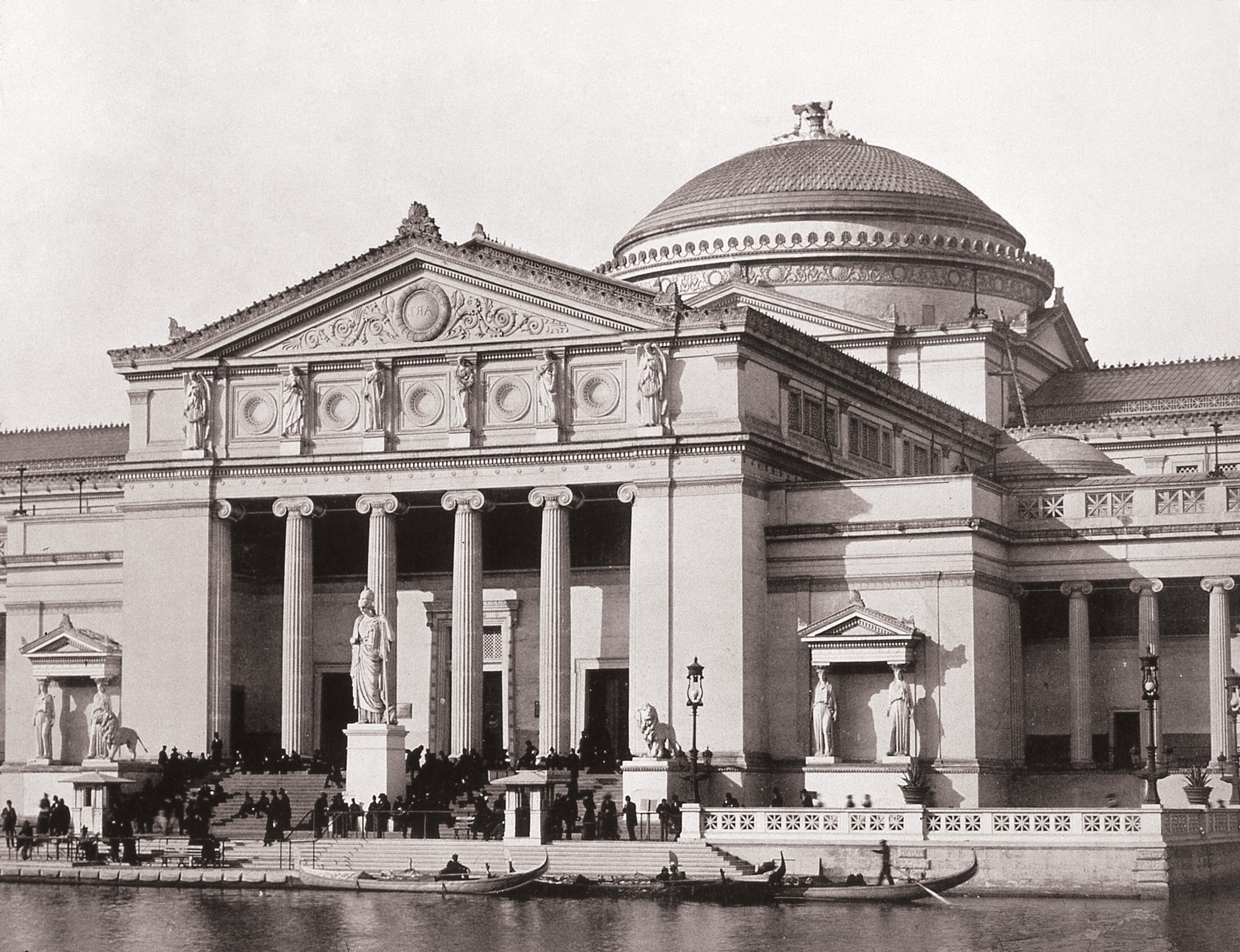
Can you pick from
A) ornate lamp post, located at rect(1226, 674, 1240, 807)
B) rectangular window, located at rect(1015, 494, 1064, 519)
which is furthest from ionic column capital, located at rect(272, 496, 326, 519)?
ornate lamp post, located at rect(1226, 674, 1240, 807)

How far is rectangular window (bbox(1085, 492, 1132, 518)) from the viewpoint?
75938 mm

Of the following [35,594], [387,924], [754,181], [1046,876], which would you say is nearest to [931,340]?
[754,181]

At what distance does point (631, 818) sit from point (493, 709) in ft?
60.6

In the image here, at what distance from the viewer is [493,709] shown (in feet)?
267

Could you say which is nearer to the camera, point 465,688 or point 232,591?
point 465,688

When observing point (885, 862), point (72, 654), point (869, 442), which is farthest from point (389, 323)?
point (885, 862)

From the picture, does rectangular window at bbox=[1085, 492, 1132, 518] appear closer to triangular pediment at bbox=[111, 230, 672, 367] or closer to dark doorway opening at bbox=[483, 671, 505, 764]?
triangular pediment at bbox=[111, 230, 672, 367]

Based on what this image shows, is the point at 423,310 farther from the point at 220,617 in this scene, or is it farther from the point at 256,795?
the point at 256,795

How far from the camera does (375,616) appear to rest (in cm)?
6838

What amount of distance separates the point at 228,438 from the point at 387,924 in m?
31.4

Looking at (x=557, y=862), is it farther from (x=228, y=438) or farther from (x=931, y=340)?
(x=931, y=340)

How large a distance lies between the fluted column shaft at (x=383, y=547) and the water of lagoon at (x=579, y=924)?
1941 centimetres

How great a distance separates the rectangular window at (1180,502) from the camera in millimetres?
75000

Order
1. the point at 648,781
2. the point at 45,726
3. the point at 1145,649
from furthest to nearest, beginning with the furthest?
1. the point at 45,726
2. the point at 1145,649
3. the point at 648,781
